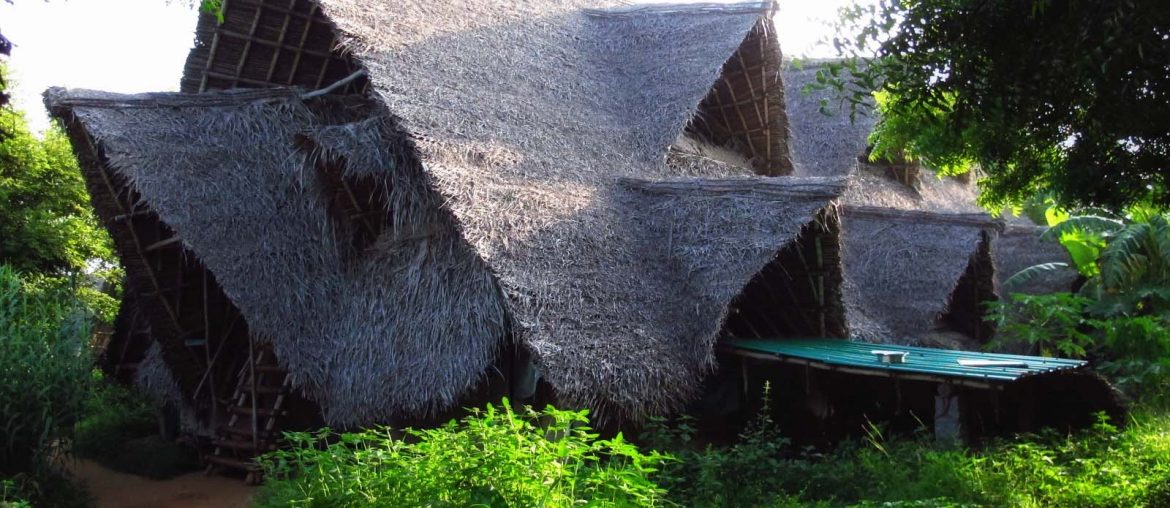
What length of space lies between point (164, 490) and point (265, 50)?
4819 millimetres

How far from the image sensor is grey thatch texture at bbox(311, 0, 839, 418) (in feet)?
26.6

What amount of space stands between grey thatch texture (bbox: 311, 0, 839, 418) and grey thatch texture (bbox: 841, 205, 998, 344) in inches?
83.4

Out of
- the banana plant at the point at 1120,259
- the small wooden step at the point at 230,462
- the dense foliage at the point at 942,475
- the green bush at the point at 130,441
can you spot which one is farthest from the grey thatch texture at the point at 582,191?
the banana plant at the point at 1120,259

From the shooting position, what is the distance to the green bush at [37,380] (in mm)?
8164

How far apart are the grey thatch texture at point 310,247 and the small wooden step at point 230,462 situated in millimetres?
1531

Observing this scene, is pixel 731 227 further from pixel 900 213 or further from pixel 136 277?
pixel 136 277

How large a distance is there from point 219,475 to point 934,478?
25.4ft

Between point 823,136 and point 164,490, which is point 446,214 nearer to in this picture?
point 164,490

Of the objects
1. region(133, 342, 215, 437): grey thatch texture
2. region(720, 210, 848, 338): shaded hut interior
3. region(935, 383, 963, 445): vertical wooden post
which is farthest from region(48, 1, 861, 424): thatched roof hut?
region(935, 383, 963, 445): vertical wooden post

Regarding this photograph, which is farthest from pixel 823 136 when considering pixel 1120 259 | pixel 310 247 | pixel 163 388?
→ pixel 163 388

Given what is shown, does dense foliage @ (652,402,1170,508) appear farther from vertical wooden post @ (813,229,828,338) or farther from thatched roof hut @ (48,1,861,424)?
vertical wooden post @ (813,229,828,338)

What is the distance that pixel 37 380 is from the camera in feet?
27.2

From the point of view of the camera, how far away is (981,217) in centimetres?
1337

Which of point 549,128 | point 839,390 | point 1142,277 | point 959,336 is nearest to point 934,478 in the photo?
point 839,390
